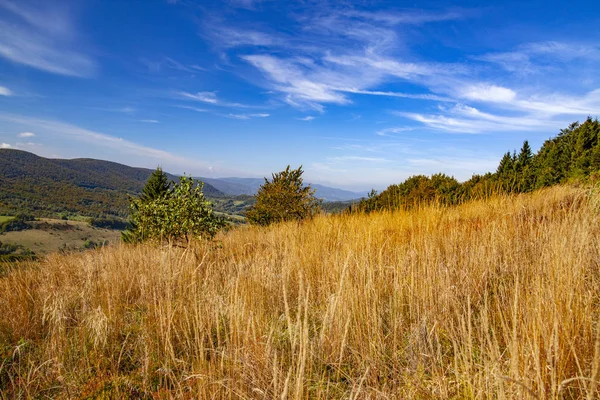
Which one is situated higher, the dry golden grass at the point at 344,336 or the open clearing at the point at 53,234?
the dry golden grass at the point at 344,336

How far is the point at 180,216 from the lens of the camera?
234 inches

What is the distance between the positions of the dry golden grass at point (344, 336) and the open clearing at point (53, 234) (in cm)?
10864

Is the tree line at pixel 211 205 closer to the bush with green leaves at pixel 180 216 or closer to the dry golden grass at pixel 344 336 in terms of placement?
the bush with green leaves at pixel 180 216

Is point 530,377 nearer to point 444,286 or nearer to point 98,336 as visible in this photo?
point 444,286

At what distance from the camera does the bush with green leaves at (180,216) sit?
5938 millimetres

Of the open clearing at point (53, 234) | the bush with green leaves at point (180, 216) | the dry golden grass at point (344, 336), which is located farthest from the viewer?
the open clearing at point (53, 234)

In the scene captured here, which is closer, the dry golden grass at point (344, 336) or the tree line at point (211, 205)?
the dry golden grass at point (344, 336)

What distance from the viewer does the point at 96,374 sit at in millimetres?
2096

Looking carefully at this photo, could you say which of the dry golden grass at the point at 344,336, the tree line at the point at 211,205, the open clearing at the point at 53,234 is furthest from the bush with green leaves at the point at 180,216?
the open clearing at the point at 53,234

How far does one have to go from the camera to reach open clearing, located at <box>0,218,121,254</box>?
328 ft

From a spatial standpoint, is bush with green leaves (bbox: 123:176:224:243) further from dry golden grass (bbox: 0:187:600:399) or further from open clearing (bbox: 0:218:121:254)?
open clearing (bbox: 0:218:121:254)

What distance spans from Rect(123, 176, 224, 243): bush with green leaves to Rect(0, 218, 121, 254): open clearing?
104700 mm

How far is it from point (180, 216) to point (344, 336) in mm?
5100

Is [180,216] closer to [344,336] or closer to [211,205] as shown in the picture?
[211,205]
